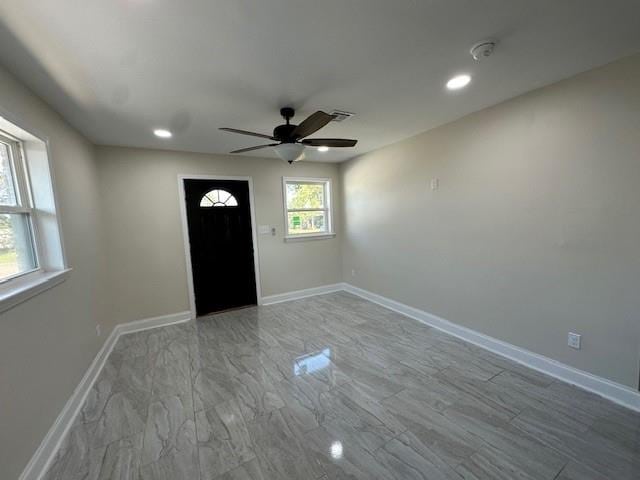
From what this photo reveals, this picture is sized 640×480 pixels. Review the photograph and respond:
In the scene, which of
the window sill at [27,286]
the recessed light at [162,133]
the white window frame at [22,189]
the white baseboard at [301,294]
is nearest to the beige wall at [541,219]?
the white baseboard at [301,294]

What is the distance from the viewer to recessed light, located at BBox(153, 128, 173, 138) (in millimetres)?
2795

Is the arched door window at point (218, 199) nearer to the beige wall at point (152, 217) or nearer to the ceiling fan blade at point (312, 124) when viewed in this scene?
the beige wall at point (152, 217)

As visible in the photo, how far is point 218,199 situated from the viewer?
13.1 ft

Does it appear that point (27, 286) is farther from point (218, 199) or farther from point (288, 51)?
point (218, 199)

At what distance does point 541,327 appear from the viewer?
233cm

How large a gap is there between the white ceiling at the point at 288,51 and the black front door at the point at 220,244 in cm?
151

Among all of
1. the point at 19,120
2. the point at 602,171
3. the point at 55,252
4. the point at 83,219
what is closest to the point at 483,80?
the point at 602,171

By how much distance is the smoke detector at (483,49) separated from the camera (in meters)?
1.56

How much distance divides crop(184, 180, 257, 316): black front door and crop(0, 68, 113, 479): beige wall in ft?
3.66

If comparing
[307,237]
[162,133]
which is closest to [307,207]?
[307,237]

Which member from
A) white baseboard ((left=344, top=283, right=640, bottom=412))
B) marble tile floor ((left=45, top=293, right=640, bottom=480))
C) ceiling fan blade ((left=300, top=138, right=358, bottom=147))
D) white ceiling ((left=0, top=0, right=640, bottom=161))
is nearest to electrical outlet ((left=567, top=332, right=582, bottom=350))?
white baseboard ((left=344, top=283, right=640, bottom=412))

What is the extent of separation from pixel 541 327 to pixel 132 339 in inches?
175

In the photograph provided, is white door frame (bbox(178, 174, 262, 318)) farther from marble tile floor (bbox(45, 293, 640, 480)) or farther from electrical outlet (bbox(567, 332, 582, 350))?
electrical outlet (bbox(567, 332, 582, 350))

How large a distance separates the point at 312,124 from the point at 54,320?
234 centimetres
